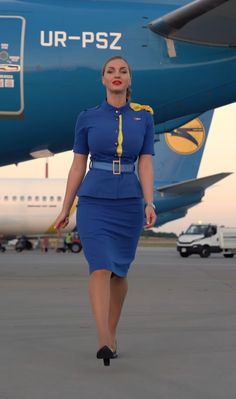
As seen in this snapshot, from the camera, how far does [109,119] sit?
169 inches

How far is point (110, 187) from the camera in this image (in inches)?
168

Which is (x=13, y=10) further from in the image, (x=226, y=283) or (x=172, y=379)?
(x=172, y=379)

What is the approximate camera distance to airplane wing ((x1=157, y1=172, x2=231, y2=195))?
30.8 m

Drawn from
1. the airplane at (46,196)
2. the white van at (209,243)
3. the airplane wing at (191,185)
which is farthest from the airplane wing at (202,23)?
the airplane at (46,196)

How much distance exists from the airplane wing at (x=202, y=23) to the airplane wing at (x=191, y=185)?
66.0ft

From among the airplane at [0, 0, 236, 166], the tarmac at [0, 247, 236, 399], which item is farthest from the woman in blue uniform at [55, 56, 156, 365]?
the airplane at [0, 0, 236, 166]

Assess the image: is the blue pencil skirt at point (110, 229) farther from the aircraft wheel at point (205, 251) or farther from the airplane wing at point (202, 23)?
the aircraft wheel at point (205, 251)

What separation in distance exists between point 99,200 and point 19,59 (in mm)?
6081

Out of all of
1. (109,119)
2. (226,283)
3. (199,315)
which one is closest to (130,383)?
(109,119)

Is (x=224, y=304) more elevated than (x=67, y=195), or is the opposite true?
(x=67, y=195)

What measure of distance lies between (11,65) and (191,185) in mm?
22270

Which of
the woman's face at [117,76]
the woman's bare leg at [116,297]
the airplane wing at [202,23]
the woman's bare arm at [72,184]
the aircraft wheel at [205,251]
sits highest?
the airplane wing at [202,23]

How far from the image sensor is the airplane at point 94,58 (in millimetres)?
9953

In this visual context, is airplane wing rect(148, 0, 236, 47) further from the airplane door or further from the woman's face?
the woman's face
